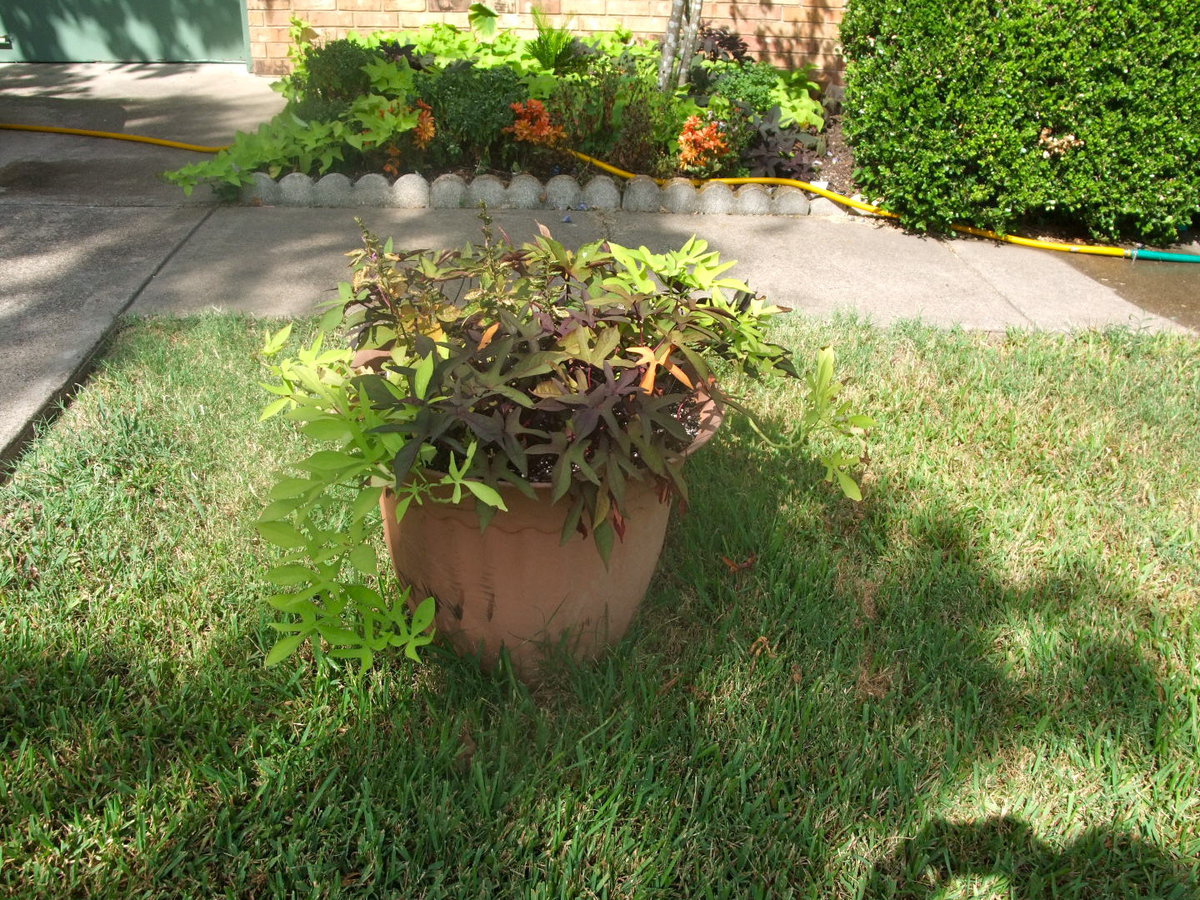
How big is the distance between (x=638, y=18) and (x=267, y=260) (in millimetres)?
4218

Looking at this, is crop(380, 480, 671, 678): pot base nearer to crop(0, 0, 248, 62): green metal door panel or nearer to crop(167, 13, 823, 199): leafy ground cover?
crop(167, 13, 823, 199): leafy ground cover

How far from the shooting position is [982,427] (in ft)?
10.9

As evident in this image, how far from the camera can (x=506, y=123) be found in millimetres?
5328

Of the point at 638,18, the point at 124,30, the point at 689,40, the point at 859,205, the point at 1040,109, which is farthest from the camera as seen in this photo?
the point at 124,30

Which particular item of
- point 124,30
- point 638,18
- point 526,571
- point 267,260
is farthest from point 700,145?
point 124,30

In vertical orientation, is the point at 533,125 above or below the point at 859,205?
above

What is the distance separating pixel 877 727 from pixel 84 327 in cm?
330

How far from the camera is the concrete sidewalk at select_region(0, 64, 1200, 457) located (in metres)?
3.89

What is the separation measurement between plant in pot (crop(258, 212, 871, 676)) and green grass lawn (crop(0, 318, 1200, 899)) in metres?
0.24

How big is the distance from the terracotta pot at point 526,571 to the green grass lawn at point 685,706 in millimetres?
97

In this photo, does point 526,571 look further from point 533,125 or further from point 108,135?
point 108,135

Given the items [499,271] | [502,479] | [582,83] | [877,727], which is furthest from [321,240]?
[877,727]

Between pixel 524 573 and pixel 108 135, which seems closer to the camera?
pixel 524 573

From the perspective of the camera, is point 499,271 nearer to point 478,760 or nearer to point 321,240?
point 478,760
